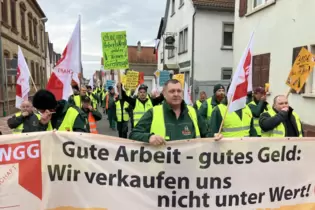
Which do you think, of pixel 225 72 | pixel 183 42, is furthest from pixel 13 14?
pixel 225 72

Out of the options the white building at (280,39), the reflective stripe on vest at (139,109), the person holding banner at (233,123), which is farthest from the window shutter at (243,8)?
the person holding banner at (233,123)

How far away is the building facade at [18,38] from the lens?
648 inches

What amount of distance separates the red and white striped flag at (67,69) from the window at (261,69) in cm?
826

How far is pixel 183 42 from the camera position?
21.4 metres

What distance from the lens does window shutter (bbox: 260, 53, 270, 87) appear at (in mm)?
10953

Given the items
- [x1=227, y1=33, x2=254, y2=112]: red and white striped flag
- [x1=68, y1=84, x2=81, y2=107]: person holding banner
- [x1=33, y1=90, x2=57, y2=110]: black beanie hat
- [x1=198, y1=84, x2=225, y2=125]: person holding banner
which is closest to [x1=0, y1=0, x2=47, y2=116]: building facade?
[x1=68, y1=84, x2=81, y2=107]: person holding banner

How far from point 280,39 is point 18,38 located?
1853 cm

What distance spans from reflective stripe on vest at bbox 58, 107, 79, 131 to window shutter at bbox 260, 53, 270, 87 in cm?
899

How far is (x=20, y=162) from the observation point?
2809 millimetres

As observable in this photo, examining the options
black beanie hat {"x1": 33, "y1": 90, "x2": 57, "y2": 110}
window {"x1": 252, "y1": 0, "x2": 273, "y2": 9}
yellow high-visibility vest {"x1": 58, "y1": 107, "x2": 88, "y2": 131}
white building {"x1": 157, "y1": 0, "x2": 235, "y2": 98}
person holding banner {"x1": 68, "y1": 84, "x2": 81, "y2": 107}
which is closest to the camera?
black beanie hat {"x1": 33, "y1": 90, "x2": 57, "y2": 110}

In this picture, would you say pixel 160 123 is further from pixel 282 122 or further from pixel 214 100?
pixel 214 100

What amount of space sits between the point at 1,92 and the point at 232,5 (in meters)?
14.4

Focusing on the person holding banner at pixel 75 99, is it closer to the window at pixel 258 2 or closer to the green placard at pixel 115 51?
the green placard at pixel 115 51

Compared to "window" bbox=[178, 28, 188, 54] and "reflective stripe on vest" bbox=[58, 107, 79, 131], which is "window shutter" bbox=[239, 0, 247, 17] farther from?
"reflective stripe on vest" bbox=[58, 107, 79, 131]
